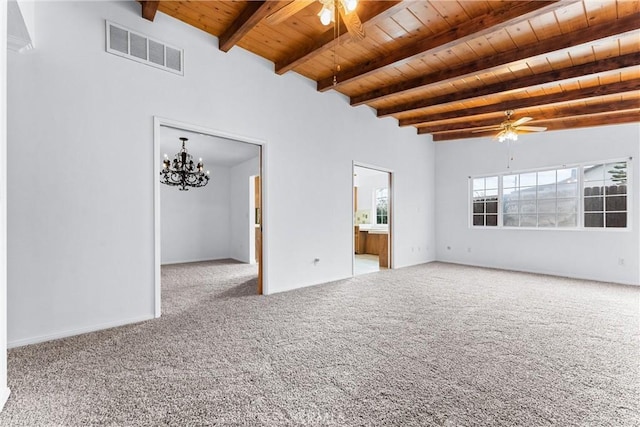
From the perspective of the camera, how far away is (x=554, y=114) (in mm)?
5039

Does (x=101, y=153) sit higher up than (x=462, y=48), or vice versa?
(x=462, y=48)

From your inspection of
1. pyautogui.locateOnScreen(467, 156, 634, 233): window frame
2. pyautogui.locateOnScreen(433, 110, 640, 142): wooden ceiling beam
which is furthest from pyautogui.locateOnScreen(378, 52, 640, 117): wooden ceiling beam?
pyautogui.locateOnScreen(467, 156, 634, 233): window frame

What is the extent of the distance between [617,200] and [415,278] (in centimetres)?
366

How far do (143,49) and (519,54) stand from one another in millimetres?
4133

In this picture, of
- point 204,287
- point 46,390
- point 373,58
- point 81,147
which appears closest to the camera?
point 46,390

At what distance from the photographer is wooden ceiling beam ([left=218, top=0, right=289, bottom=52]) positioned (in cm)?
265

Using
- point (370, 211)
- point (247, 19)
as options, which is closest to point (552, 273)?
point (370, 211)

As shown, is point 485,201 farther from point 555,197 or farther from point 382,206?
point 382,206

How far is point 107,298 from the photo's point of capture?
2.78m

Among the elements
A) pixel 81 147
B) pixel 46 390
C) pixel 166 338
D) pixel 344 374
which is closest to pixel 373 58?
pixel 81 147

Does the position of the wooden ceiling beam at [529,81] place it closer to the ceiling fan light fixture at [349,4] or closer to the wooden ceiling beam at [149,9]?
the ceiling fan light fixture at [349,4]

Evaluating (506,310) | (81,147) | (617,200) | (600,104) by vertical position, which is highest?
(600,104)

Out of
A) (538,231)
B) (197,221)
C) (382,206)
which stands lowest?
(538,231)

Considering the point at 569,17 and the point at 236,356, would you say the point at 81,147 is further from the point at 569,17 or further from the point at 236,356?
the point at 569,17
